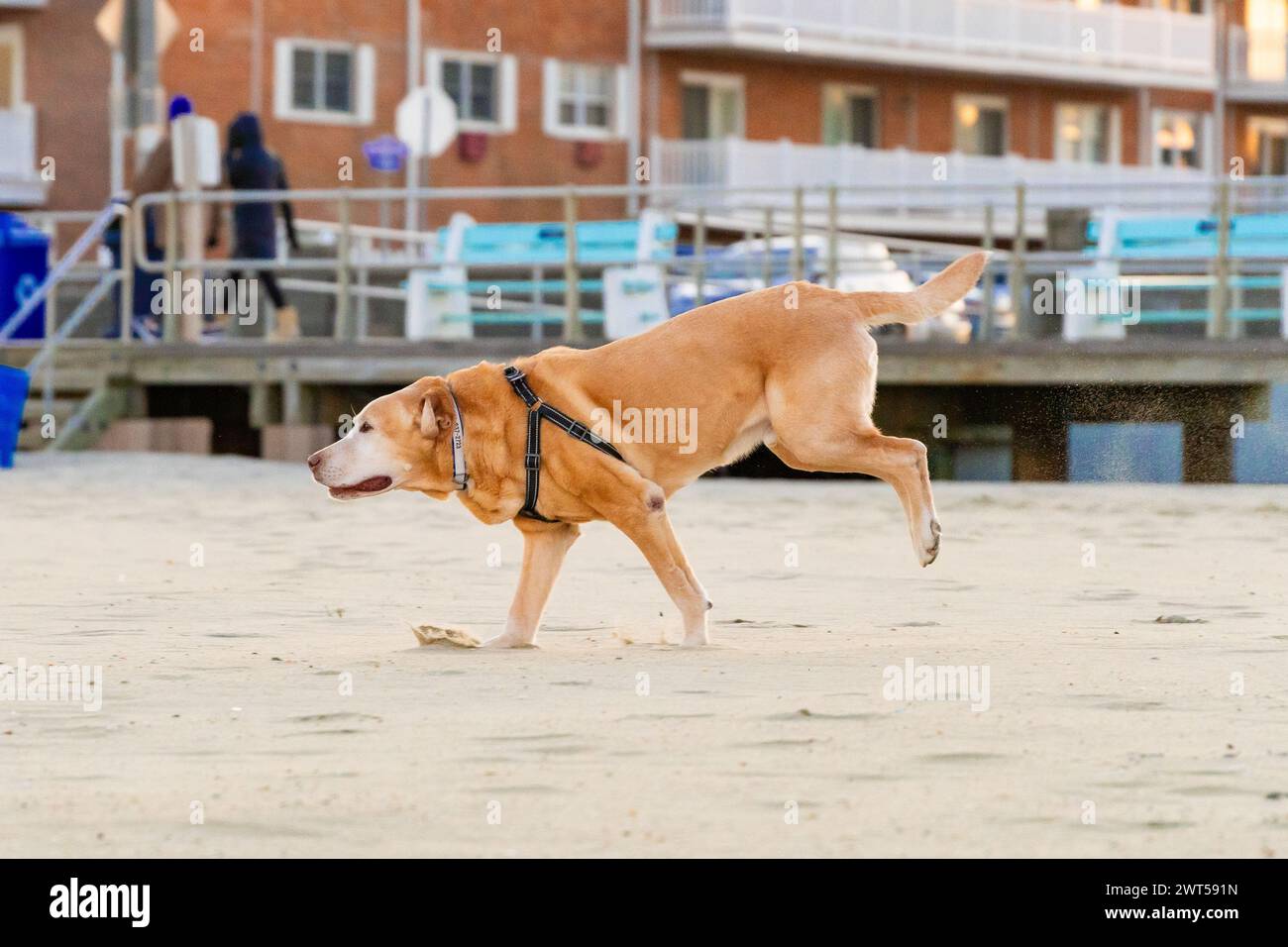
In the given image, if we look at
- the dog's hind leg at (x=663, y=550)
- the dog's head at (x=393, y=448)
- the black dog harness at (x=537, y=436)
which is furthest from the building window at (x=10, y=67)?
the dog's hind leg at (x=663, y=550)

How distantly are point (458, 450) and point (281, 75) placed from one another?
29266 mm

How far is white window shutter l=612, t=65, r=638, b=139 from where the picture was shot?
39.7m

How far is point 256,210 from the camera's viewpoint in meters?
19.4

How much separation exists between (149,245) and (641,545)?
526 inches

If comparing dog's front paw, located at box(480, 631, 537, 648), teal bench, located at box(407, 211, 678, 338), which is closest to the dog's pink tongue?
dog's front paw, located at box(480, 631, 537, 648)

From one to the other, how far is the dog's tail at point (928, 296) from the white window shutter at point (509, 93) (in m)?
30.6

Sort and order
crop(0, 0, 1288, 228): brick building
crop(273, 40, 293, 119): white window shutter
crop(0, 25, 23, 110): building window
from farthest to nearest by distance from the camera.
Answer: crop(273, 40, 293, 119): white window shutter, crop(0, 25, 23, 110): building window, crop(0, 0, 1288, 228): brick building

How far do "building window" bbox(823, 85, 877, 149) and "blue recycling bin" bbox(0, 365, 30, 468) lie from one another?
1080 inches

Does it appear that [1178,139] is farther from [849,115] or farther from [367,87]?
[367,87]

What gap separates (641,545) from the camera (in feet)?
24.6

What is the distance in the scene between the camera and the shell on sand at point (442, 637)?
7.57m

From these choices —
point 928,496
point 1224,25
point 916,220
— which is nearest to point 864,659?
point 928,496

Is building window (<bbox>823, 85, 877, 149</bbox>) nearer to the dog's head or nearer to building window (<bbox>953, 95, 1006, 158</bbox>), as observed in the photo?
building window (<bbox>953, 95, 1006, 158</bbox>)

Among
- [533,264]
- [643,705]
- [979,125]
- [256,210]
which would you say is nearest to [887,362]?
[533,264]
